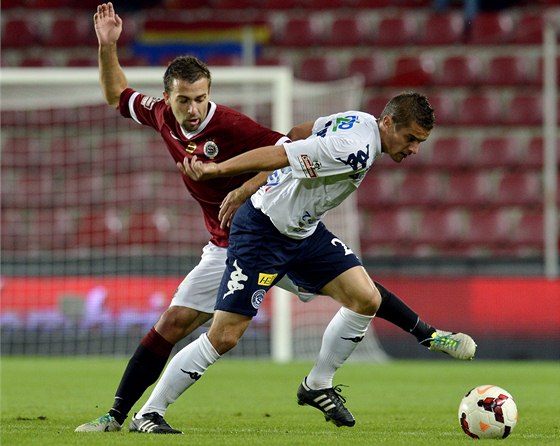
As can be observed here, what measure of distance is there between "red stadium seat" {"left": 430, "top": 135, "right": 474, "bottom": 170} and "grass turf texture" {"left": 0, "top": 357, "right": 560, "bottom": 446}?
4124 mm

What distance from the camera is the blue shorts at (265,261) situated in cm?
584

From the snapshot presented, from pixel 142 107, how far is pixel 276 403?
2571 mm

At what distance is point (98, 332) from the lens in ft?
43.1

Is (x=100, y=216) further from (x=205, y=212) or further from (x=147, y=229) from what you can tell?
(x=205, y=212)

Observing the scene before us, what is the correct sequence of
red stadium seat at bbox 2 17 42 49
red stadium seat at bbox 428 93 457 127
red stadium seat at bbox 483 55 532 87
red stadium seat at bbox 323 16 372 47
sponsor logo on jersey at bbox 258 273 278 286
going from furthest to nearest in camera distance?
red stadium seat at bbox 2 17 42 49 → red stadium seat at bbox 323 16 372 47 → red stadium seat at bbox 483 55 532 87 → red stadium seat at bbox 428 93 457 127 → sponsor logo on jersey at bbox 258 273 278 286

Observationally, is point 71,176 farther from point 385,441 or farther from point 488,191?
point 385,441

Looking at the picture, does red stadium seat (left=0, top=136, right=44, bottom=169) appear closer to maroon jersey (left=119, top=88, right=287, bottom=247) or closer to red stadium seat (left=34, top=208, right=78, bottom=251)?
red stadium seat (left=34, top=208, right=78, bottom=251)

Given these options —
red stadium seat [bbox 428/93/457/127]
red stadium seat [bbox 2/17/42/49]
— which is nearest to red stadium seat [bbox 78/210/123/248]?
red stadium seat [bbox 2/17/42/49]

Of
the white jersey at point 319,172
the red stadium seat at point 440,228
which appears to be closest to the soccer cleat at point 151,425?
the white jersey at point 319,172

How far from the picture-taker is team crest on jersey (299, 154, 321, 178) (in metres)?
5.54

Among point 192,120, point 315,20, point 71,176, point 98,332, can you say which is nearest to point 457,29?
point 315,20

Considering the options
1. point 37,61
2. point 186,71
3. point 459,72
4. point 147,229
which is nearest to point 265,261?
point 186,71

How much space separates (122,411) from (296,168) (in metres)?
1.57

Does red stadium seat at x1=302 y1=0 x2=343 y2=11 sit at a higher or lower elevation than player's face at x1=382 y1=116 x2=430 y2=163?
higher
